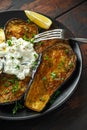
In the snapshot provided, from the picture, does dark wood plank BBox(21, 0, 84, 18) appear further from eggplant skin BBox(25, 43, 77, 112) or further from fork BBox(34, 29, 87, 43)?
eggplant skin BBox(25, 43, 77, 112)

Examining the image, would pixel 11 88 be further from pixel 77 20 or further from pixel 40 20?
pixel 77 20

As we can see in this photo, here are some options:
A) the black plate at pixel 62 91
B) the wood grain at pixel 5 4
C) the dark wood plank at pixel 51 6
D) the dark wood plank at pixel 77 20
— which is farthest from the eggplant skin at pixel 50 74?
the wood grain at pixel 5 4

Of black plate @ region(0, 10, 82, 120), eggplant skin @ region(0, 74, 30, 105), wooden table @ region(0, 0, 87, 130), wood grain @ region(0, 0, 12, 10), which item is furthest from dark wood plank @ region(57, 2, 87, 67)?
eggplant skin @ region(0, 74, 30, 105)

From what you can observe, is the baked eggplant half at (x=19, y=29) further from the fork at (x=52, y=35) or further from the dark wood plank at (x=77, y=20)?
the dark wood plank at (x=77, y=20)

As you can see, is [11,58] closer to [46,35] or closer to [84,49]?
[46,35]

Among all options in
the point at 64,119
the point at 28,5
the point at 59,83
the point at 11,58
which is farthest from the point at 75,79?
the point at 28,5

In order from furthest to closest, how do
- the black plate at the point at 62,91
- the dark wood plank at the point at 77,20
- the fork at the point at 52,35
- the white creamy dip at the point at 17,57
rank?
the dark wood plank at the point at 77,20 → the fork at the point at 52,35 → the white creamy dip at the point at 17,57 → the black plate at the point at 62,91
